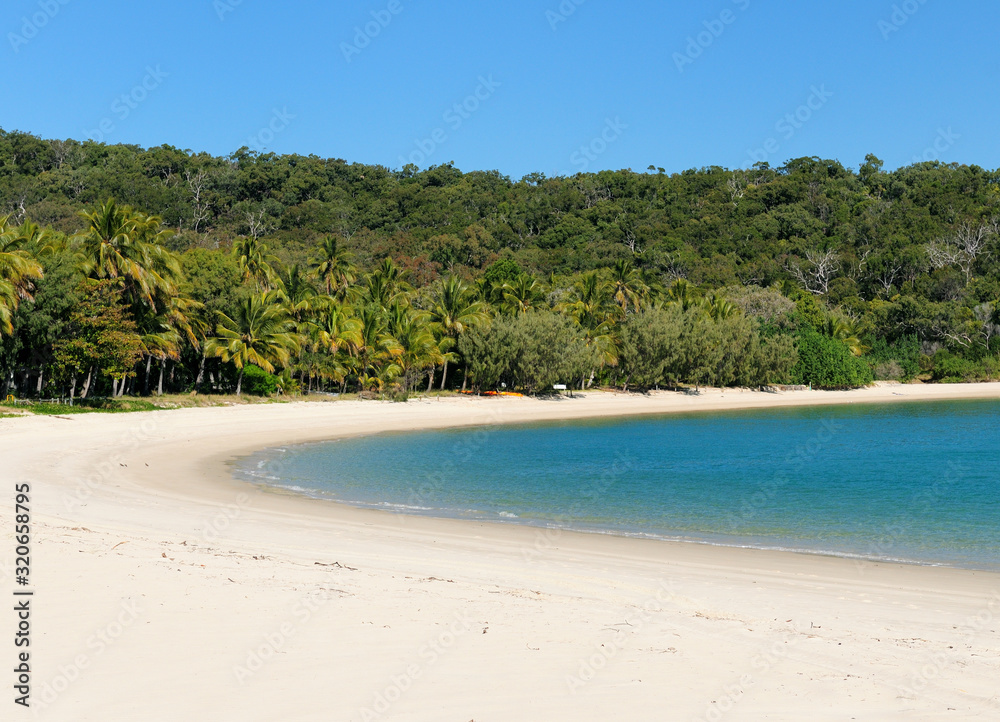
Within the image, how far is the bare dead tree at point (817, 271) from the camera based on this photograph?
8591 cm

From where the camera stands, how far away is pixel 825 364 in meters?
68.6

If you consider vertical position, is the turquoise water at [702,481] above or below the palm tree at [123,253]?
below

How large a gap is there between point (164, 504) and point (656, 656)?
11716mm

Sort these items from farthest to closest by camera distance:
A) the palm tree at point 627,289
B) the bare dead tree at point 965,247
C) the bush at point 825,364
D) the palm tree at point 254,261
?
the bare dead tree at point 965,247 < the bush at point 825,364 < the palm tree at point 627,289 < the palm tree at point 254,261

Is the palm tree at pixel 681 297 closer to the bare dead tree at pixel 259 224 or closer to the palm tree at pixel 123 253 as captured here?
the palm tree at pixel 123 253

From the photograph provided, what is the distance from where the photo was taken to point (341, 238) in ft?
293

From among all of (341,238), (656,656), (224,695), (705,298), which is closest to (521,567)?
(656,656)

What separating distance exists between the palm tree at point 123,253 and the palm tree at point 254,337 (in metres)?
4.09

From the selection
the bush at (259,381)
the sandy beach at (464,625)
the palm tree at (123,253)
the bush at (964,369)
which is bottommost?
the sandy beach at (464,625)

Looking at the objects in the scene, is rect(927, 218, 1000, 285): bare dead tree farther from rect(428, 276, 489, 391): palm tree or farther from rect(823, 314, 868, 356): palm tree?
rect(428, 276, 489, 391): palm tree

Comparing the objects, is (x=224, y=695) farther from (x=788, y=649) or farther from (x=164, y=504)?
(x=164, y=504)

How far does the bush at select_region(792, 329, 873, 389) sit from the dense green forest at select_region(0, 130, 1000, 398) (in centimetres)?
22

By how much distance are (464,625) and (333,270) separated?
49206mm

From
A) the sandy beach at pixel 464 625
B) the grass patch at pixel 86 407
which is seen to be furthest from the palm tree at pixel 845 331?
the sandy beach at pixel 464 625
